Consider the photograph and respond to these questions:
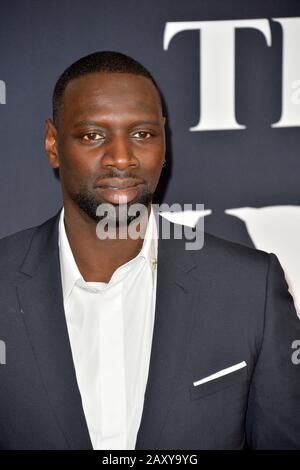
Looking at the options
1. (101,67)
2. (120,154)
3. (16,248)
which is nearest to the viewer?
(120,154)

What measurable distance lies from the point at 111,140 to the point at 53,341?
1.96 ft

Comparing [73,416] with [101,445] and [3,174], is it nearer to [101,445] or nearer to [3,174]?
[101,445]

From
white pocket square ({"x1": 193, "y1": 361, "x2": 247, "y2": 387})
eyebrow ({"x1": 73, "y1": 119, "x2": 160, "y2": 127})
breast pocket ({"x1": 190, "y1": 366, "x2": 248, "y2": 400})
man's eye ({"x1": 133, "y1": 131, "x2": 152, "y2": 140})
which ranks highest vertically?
eyebrow ({"x1": 73, "y1": 119, "x2": 160, "y2": 127})

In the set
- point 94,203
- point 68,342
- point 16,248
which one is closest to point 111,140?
point 94,203

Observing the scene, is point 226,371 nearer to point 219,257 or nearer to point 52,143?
point 219,257

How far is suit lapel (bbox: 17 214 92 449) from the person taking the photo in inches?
58.5

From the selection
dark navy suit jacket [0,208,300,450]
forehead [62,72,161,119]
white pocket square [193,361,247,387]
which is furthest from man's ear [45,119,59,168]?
white pocket square [193,361,247,387]

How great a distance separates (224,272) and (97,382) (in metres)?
0.51

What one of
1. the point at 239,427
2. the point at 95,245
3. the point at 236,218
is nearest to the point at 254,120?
the point at 236,218

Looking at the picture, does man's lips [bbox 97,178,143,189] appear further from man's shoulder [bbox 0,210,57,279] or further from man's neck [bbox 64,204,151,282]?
man's shoulder [bbox 0,210,57,279]

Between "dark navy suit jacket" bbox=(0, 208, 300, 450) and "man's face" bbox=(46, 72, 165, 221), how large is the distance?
0.23 metres

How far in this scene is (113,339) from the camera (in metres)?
1.62

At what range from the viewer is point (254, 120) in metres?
2.02

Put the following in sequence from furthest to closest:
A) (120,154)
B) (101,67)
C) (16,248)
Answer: (16,248)
(101,67)
(120,154)
